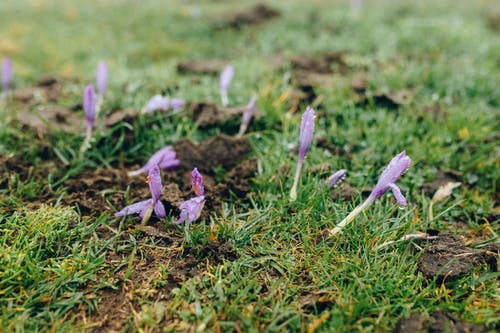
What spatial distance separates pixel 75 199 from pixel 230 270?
3.10 ft

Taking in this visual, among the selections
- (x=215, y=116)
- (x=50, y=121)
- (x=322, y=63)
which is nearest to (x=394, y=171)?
(x=215, y=116)

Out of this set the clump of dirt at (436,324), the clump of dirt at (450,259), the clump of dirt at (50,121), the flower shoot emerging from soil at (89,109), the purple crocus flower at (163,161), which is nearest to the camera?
the clump of dirt at (436,324)

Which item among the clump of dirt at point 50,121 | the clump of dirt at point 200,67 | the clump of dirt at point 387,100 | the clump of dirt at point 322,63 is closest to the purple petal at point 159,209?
the clump of dirt at point 50,121

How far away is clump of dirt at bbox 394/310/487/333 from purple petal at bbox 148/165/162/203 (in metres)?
1.17

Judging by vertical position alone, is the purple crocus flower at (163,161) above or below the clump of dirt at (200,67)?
below

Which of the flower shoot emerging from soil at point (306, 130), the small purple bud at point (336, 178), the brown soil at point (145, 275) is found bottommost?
the brown soil at point (145, 275)

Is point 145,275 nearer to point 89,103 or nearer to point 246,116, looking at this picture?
point 89,103

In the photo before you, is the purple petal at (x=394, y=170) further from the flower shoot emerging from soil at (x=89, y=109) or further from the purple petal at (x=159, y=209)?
the flower shoot emerging from soil at (x=89, y=109)

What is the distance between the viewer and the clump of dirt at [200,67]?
13.6 ft

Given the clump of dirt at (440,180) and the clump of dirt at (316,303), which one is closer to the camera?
the clump of dirt at (316,303)

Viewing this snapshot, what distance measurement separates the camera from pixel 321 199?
228 centimetres

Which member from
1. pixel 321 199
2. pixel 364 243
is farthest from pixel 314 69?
pixel 364 243

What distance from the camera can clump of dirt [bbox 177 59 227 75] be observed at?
4156mm

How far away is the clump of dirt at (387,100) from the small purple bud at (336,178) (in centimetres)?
127
